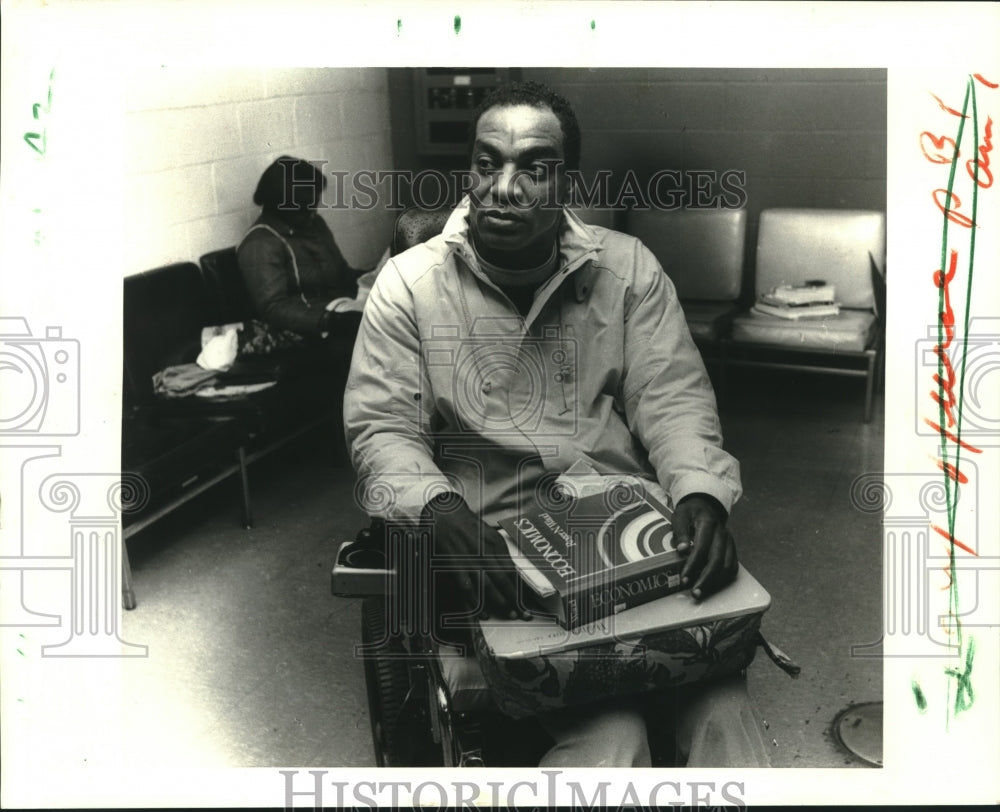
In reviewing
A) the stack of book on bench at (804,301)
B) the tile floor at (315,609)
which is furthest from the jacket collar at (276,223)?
the stack of book on bench at (804,301)

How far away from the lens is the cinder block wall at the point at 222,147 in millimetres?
2498

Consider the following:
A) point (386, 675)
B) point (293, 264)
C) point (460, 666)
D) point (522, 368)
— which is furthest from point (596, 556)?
point (293, 264)

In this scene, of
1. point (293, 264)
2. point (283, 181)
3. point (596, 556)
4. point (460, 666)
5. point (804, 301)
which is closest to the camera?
point (596, 556)

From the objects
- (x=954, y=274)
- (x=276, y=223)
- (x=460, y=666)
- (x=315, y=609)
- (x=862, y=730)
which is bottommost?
(x=862, y=730)

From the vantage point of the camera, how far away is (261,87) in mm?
2371

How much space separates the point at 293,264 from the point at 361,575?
75.2 inches

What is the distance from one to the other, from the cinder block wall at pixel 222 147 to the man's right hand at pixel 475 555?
111 cm

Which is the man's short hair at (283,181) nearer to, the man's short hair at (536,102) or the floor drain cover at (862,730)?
the man's short hair at (536,102)

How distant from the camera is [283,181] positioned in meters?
3.10

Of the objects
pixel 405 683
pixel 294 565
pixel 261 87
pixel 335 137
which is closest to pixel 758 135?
pixel 335 137

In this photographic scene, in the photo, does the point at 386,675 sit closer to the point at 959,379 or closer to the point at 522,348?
the point at 522,348

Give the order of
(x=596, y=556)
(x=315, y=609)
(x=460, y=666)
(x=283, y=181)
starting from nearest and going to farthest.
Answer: (x=596, y=556) → (x=460, y=666) → (x=315, y=609) → (x=283, y=181)

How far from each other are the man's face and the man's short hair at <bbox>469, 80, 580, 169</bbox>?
12 millimetres

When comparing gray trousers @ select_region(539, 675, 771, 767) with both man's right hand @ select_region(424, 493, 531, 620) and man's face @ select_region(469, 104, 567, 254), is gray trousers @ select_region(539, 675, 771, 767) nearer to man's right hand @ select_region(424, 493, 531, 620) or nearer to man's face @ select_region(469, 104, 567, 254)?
man's right hand @ select_region(424, 493, 531, 620)
